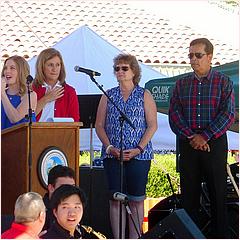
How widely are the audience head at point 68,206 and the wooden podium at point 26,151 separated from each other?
0.52 metres

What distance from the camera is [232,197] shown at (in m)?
6.16

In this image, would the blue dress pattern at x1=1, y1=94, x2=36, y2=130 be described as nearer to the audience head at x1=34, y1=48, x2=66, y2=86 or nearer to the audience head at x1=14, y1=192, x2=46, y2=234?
the audience head at x1=34, y1=48, x2=66, y2=86

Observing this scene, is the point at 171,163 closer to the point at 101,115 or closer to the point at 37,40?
the point at 37,40

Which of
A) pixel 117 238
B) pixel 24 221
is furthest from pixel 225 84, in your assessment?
pixel 24 221

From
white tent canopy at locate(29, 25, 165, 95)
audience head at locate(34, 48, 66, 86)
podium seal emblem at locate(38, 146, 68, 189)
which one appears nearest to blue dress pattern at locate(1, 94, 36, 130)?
podium seal emblem at locate(38, 146, 68, 189)

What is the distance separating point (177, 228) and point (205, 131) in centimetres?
179

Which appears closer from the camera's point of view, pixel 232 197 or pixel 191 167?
pixel 191 167

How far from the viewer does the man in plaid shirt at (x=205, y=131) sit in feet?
18.6

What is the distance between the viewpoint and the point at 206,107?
18.8ft

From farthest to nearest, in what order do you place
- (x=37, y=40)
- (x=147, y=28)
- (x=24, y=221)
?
(x=147, y=28)
(x=37, y=40)
(x=24, y=221)

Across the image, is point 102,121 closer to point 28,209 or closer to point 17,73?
point 17,73

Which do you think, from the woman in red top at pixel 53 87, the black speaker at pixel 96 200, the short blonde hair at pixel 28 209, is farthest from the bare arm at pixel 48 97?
the short blonde hair at pixel 28 209

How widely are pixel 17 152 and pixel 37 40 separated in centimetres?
636

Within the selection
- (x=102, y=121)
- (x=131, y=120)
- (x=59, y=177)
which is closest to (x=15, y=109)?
(x=59, y=177)
